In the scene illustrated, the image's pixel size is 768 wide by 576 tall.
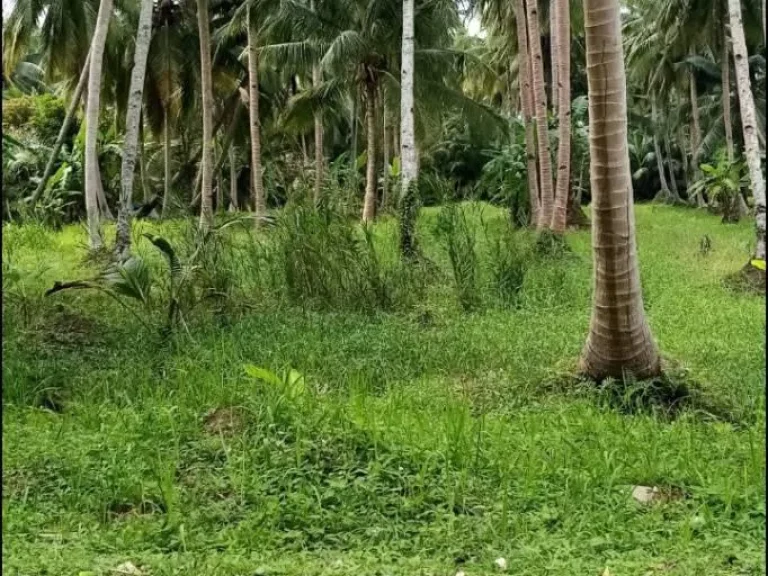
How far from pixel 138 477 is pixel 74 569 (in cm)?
81

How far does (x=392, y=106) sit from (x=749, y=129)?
974 centimetres

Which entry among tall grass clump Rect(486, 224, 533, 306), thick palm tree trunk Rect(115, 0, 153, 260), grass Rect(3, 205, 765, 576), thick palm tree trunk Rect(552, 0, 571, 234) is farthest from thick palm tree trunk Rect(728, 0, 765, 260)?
thick palm tree trunk Rect(115, 0, 153, 260)

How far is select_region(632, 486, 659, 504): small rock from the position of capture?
150 inches

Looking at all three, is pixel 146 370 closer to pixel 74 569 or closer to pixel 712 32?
pixel 74 569

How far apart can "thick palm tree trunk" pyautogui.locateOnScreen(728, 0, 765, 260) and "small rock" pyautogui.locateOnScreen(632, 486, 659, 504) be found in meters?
6.62

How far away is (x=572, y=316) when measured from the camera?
318 inches

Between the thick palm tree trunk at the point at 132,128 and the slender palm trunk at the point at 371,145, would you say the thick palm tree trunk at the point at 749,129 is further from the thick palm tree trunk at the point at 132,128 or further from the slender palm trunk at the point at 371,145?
the slender palm trunk at the point at 371,145

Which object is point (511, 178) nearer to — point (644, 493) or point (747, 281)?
point (747, 281)

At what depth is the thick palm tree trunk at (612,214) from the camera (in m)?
5.21

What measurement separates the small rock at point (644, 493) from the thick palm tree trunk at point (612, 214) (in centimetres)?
162

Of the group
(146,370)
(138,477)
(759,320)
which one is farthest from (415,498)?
(759,320)

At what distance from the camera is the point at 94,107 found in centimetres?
1125

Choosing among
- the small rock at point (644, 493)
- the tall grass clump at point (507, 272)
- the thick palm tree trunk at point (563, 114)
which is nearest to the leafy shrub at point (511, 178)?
the thick palm tree trunk at point (563, 114)

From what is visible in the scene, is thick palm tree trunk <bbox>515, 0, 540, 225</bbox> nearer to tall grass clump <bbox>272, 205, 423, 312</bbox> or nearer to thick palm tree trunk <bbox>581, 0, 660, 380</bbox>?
tall grass clump <bbox>272, 205, 423, 312</bbox>
